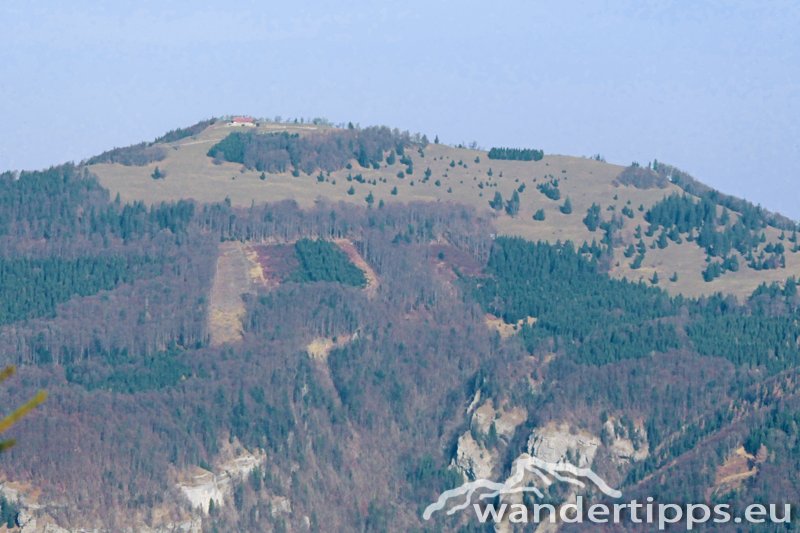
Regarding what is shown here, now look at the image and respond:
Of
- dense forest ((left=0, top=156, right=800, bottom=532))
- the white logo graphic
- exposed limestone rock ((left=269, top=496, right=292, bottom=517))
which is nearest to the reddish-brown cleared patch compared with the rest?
dense forest ((left=0, top=156, right=800, bottom=532))

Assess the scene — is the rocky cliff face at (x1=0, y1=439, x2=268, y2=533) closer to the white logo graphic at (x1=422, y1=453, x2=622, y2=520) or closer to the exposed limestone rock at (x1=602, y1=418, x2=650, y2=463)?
the white logo graphic at (x1=422, y1=453, x2=622, y2=520)

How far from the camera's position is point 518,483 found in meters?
140

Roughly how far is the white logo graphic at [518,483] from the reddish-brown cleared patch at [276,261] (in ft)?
112

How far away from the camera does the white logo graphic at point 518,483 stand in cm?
13725

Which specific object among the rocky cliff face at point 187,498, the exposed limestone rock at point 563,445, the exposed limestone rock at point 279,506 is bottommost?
the exposed limestone rock at point 279,506

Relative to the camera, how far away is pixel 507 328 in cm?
16650

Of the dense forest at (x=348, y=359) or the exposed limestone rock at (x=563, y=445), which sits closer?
the dense forest at (x=348, y=359)

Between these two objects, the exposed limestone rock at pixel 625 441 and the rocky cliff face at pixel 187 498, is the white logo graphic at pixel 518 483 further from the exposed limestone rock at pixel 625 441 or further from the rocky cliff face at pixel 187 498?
the rocky cliff face at pixel 187 498

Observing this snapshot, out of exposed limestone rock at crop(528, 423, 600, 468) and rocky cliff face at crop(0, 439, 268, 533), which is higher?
exposed limestone rock at crop(528, 423, 600, 468)

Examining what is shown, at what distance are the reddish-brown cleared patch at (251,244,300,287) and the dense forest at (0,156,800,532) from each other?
54.7 inches

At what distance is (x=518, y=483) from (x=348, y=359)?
80.1 ft

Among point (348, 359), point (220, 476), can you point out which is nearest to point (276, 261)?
point (348, 359)

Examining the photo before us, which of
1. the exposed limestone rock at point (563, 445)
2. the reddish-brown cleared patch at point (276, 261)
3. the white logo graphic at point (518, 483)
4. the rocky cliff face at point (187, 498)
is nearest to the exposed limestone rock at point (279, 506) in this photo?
the rocky cliff face at point (187, 498)

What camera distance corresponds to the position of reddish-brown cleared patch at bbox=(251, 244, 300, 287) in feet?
551
